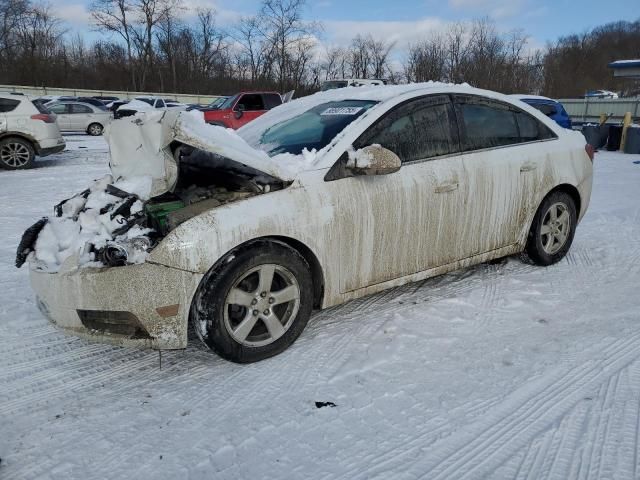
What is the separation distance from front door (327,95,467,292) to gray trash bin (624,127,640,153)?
14.0 m

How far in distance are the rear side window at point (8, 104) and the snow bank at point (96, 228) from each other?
9.11 m

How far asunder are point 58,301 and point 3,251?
297 cm

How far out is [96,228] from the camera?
2994mm

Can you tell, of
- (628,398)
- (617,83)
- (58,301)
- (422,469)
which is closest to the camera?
(422,469)

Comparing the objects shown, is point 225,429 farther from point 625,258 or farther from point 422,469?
point 625,258

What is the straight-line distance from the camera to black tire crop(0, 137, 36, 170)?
1092 centimetres

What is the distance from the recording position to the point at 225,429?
239cm

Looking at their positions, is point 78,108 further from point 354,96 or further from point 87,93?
point 87,93

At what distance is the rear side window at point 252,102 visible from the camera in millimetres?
15773

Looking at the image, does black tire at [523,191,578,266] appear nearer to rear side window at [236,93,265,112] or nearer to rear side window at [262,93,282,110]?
rear side window at [262,93,282,110]

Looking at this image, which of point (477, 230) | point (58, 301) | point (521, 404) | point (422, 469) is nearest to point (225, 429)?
point (422, 469)

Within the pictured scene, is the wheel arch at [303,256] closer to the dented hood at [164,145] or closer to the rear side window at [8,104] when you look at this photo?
the dented hood at [164,145]

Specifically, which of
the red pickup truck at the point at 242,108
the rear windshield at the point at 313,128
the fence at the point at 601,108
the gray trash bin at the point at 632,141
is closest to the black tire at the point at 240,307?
the rear windshield at the point at 313,128

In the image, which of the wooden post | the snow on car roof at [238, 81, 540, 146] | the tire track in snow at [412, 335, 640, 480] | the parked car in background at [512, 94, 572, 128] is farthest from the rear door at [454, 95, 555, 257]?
the wooden post
